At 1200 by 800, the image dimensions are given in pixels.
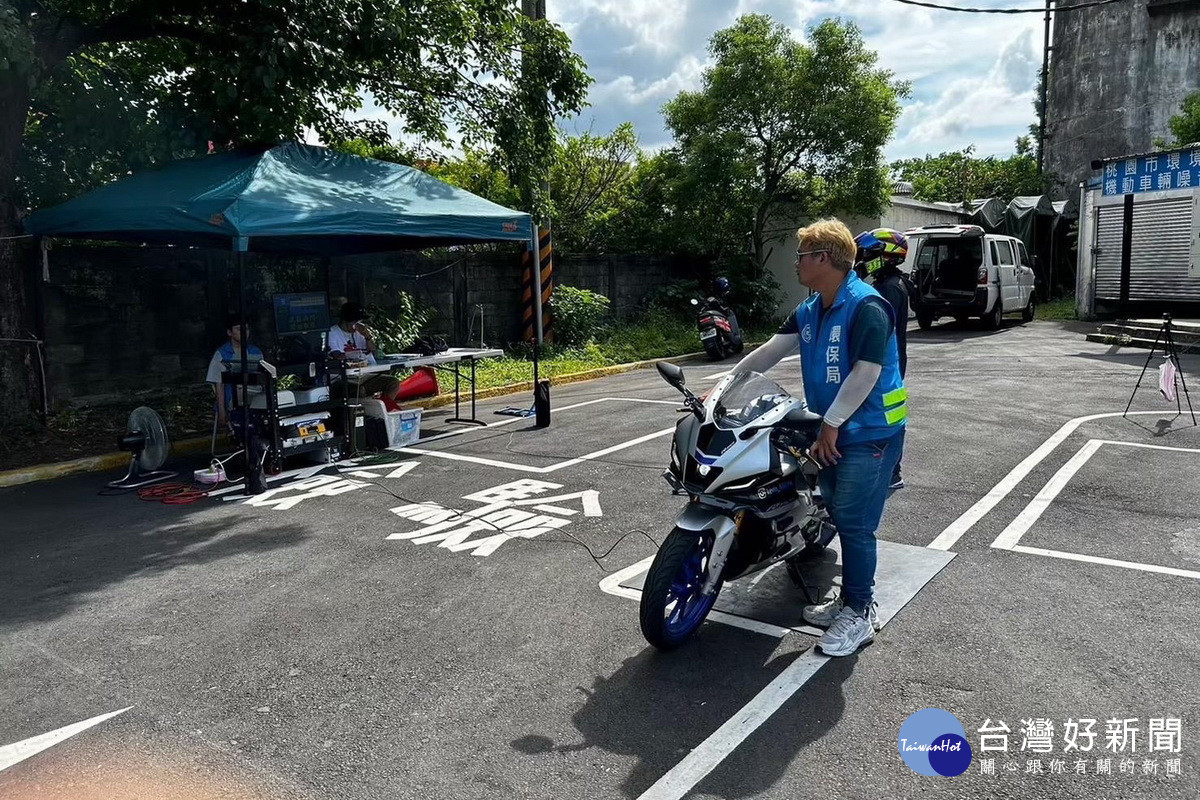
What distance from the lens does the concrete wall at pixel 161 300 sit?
9.74m

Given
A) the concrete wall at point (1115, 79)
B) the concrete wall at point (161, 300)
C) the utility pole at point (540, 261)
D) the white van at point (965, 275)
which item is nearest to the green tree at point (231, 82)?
the concrete wall at point (161, 300)

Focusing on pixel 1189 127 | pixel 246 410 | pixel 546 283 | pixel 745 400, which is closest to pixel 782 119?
pixel 546 283

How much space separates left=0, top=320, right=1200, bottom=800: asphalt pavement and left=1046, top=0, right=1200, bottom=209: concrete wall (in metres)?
24.1

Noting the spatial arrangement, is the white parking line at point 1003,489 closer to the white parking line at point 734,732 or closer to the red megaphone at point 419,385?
the white parking line at point 734,732

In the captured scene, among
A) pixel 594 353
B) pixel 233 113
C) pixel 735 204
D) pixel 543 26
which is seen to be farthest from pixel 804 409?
pixel 735 204

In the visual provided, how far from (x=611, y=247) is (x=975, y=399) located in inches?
410

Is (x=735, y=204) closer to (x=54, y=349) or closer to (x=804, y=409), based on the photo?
(x=54, y=349)

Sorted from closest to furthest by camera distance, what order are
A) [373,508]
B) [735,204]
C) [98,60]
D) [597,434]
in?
[373,508], [597,434], [98,60], [735,204]

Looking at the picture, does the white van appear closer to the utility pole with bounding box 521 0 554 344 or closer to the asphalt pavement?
the utility pole with bounding box 521 0 554 344

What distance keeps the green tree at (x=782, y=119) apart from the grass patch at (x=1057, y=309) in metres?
5.29

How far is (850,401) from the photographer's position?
3.66m

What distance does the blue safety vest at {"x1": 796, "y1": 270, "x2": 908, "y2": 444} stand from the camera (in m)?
3.75

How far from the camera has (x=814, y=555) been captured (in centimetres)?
500

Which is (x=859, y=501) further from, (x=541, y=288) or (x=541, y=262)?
(x=541, y=262)
